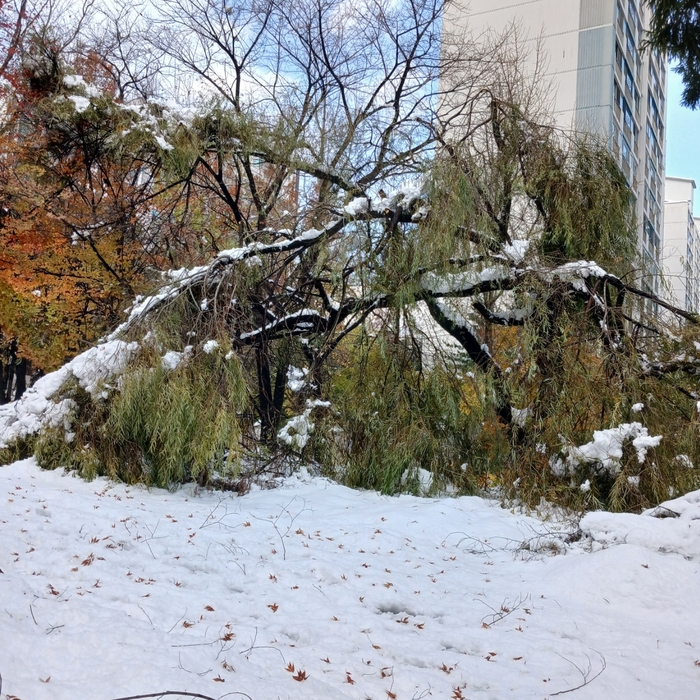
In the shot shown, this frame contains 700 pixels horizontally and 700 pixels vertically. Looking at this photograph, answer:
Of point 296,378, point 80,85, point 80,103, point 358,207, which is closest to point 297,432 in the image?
point 296,378

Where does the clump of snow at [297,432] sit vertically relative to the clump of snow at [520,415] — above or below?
below

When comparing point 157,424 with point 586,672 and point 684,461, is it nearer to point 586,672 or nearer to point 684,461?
point 586,672

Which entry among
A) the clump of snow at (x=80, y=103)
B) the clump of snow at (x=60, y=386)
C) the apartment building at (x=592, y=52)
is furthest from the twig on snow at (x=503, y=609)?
the apartment building at (x=592, y=52)

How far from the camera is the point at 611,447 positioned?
4.67 m

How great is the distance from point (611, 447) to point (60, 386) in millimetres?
4497

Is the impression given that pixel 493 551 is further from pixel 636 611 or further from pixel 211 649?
pixel 211 649

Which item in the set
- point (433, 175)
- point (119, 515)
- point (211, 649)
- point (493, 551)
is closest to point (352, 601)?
point (211, 649)

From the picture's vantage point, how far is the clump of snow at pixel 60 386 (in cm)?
516

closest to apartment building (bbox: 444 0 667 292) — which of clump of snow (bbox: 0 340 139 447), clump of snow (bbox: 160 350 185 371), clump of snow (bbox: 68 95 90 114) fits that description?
clump of snow (bbox: 68 95 90 114)

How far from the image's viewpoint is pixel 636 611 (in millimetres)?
3141

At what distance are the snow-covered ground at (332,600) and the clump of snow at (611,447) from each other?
0.58m

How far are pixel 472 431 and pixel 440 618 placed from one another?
2.78 meters

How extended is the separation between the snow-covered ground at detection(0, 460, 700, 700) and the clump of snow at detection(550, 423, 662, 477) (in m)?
0.58

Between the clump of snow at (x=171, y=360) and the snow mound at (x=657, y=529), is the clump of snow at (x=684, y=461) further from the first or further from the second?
the clump of snow at (x=171, y=360)
